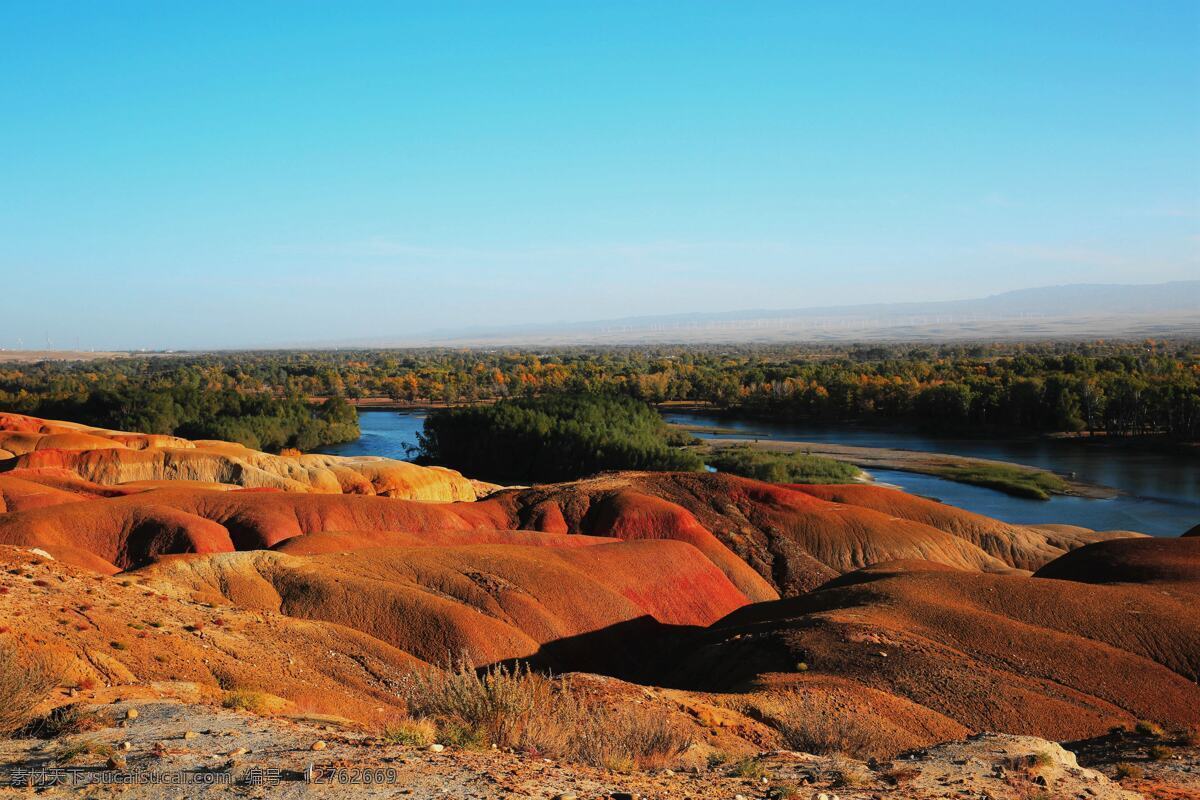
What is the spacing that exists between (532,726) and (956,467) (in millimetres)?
74169

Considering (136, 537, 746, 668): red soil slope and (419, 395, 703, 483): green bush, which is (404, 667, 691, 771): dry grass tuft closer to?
(136, 537, 746, 668): red soil slope

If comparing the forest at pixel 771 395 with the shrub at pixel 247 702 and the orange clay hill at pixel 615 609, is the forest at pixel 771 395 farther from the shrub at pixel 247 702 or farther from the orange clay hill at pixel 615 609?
the shrub at pixel 247 702

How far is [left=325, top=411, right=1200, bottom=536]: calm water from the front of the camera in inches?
2442

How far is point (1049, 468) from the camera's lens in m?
80.7

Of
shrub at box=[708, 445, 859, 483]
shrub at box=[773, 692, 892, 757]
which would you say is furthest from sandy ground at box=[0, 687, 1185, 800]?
shrub at box=[708, 445, 859, 483]

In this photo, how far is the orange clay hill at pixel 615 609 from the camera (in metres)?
18.3

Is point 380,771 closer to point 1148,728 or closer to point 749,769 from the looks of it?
point 749,769

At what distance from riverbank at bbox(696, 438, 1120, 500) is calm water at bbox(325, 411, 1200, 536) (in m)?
1.25

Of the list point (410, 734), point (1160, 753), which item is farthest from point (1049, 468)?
point (410, 734)

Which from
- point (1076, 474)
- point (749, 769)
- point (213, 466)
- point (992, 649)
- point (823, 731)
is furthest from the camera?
point (1076, 474)

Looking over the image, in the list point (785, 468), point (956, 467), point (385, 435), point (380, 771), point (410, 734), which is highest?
point (380, 771)

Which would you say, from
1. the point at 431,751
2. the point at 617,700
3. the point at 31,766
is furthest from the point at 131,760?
the point at 617,700

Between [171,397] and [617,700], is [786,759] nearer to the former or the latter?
[617,700]

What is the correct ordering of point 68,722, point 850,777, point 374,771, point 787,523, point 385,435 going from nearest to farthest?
1. point 374,771
2. point 68,722
3. point 850,777
4. point 787,523
5. point 385,435
